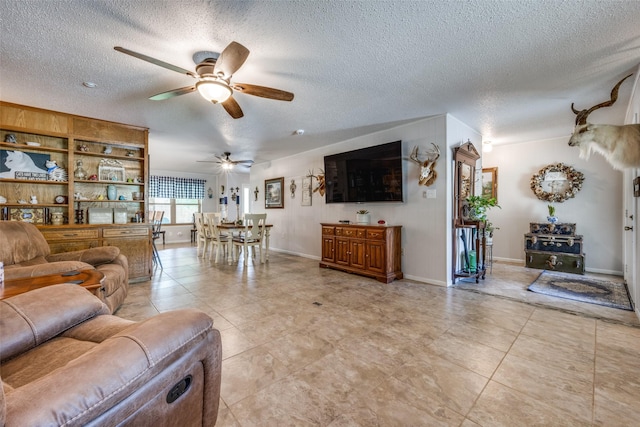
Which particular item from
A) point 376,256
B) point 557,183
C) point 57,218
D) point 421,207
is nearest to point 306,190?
point 376,256

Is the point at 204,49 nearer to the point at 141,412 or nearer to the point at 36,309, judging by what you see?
the point at 36,309

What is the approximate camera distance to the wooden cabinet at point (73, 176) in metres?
3.57

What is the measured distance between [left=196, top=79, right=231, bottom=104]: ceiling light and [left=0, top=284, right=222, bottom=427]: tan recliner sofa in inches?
70.2

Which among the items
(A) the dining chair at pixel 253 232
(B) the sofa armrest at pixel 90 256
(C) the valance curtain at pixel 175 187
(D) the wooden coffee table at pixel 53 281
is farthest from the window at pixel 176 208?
(D) the wooden coffee table at pixel 53 281

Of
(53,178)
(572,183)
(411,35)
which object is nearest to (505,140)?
(572,183)

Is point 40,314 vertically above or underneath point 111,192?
underneath

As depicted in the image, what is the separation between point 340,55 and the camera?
7.86ft

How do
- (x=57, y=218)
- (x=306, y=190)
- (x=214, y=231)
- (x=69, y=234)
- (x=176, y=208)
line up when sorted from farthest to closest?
(x=176, y=208), (x=306, y=190), (x=214, y=231), (x=57, y=218), (x=69, y=234)

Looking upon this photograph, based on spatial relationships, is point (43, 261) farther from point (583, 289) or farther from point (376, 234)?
point (583, 289)

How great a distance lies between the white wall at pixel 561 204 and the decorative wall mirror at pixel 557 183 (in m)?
0.09

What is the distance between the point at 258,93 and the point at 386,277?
3.01 meters

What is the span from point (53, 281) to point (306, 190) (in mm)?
4738

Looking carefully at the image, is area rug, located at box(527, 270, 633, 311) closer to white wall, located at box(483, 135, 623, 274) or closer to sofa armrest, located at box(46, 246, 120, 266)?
white wall, located at box(483, 135, 623, 274)

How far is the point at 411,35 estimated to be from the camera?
212cm
